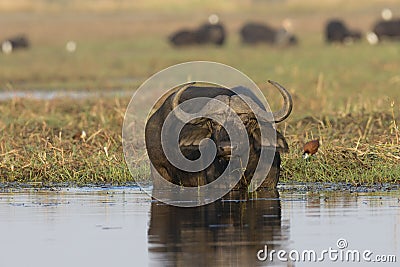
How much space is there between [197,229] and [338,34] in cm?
3220

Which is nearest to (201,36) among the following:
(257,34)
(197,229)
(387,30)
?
(257,34)

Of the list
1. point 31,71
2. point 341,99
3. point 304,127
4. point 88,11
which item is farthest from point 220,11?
point 304,127

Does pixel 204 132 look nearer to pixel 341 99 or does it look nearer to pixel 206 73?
pixel 341 99

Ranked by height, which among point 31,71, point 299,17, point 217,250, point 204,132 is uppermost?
point 299,17

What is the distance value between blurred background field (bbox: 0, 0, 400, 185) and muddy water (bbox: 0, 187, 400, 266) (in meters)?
1.16

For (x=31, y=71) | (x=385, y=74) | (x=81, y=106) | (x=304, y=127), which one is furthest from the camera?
(x=31, y=71)

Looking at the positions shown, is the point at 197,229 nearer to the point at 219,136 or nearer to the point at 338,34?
the point at 219,136

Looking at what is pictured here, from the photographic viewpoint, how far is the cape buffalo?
9695 millimetres

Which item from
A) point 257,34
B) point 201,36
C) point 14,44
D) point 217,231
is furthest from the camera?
point 201,36

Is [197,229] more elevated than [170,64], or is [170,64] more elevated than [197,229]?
[170,64]

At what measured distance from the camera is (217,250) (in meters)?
7.14

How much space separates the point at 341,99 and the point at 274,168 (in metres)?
8.04

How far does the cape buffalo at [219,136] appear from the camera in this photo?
970 centimetres

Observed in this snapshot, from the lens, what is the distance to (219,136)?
31.3ft
